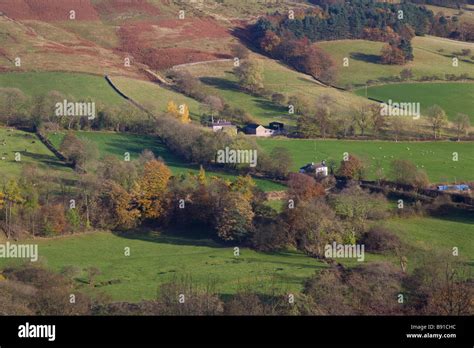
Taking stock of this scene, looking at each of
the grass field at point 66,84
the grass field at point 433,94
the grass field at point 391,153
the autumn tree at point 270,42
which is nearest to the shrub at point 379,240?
the grass field at point 391,153

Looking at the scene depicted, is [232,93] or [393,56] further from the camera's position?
[393,56]

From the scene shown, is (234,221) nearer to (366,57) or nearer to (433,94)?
(433,94)

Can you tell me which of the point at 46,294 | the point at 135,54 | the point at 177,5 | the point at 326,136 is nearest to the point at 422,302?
the point at 46,294

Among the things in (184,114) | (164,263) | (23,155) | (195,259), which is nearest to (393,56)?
(184,114)

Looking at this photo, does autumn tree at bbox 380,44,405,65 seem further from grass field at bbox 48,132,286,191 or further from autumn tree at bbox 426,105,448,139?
grass field at bbox 48,132,286,191

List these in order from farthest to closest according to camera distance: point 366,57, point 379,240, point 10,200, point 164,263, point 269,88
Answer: point 366,57 < point 269,88 < point 10,200 < point 379,240 < point 164,263

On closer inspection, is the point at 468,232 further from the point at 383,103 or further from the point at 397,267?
the point at 383,103

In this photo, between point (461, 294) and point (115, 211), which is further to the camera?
point (115, 211)
